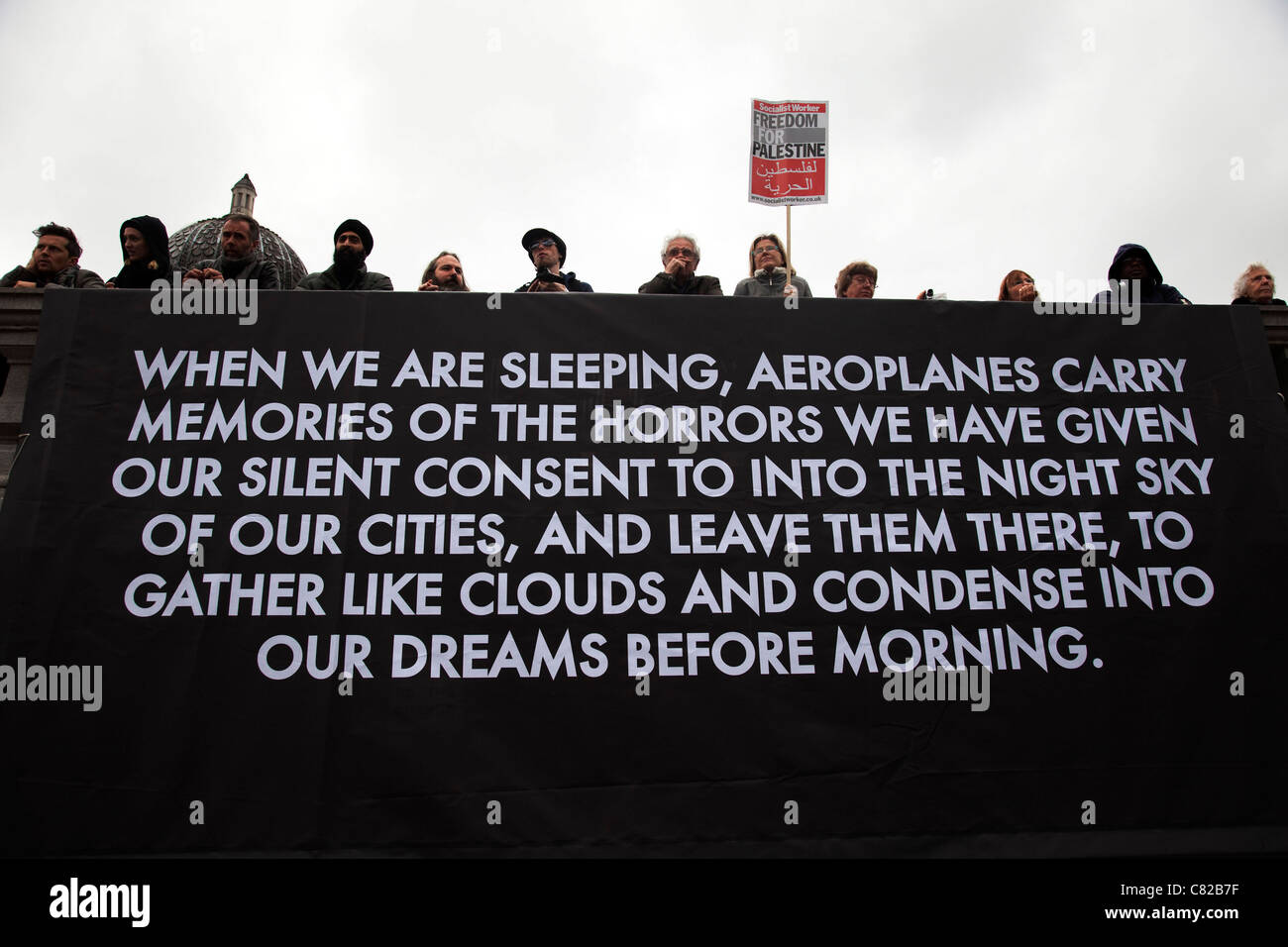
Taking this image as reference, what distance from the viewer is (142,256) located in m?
6.02

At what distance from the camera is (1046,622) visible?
15.5 feet

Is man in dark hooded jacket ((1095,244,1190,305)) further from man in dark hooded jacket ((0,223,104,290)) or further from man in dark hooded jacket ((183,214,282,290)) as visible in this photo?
man in dark hooded jacket ((0,223,104,290))

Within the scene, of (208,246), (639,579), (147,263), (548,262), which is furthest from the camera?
(208,246)

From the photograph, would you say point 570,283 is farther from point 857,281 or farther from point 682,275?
point 857,281

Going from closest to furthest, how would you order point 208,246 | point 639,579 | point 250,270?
point 639,579 → point 250,270 → point 208,246

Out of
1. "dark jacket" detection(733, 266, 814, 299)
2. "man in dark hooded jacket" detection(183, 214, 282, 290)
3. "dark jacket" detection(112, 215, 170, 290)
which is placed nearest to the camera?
"dark jacket" detection(112, 215, 170, 290)

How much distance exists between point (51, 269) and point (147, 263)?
0.68 metres

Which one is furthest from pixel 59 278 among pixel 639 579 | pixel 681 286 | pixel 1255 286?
pixel 1255 286

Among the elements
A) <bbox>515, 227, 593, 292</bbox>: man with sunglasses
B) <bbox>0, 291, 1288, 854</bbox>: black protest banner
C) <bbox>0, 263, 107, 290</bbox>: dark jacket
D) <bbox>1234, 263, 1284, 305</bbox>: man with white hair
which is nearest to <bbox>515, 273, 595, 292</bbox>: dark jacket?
<bbox>515, 227, 593, 292</bbox>: man with sunglasses

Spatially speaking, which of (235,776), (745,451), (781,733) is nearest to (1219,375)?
(745,451)

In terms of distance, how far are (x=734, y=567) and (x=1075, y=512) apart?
185 centimetres

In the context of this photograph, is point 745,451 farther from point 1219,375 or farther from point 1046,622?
point 1219,375

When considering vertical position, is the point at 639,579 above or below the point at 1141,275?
below

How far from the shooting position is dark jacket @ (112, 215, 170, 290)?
19.4ft
